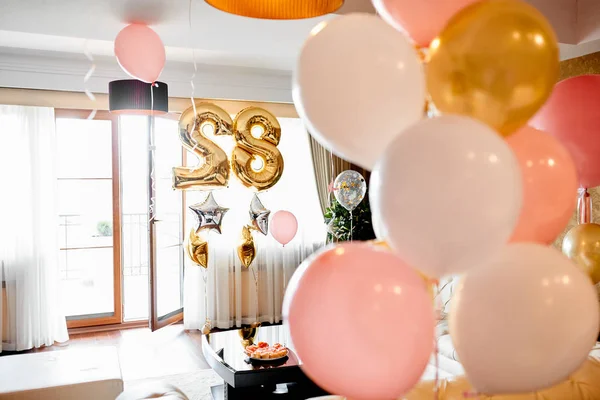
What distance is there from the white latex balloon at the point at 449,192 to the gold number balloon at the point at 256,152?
199 centimetres

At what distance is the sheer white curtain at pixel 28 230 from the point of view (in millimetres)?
4883

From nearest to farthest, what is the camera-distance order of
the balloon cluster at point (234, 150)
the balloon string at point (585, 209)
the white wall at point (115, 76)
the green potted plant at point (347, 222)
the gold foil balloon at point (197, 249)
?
the balloon string at point (585, 209)
the balloon cluster at point (234, 150)
the gold foil balloon at point (197, 249)
the white wall at point (115, 76)
the green potted plant at point (347, 222)

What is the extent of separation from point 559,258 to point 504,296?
5.8 inches

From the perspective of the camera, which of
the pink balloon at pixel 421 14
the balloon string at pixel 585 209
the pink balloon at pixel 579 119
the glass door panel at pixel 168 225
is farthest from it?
the glass door panel at pixel 168 225

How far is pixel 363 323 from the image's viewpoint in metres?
0.92

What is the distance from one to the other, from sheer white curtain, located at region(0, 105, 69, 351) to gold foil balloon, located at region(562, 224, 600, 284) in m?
4.51

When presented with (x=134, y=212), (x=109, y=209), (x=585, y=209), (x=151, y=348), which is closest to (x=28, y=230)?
(x=109, y=209)

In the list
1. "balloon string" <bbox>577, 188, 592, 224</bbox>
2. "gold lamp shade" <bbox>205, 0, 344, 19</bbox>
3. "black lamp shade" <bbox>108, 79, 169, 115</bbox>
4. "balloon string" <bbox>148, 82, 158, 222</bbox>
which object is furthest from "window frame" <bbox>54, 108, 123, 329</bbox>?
"balloon string" <bbox>577, 188, 592, 224</bbox>

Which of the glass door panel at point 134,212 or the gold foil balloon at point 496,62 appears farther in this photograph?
the glass door panel at point 134,212

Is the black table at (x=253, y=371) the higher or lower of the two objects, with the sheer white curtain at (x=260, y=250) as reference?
lower

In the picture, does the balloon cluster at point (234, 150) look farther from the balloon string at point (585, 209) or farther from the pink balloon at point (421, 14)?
the pink balloon at point (421, 14)

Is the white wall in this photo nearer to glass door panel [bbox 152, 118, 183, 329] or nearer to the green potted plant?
glass door panel [bbox 152, 118, 183, 329]

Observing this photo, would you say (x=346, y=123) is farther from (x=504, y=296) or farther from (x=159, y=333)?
(x=159, y=333)

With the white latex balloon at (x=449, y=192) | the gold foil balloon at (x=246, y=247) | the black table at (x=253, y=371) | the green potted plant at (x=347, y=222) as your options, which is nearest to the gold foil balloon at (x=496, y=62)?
the white latex balloon at (x=449, y=192)
